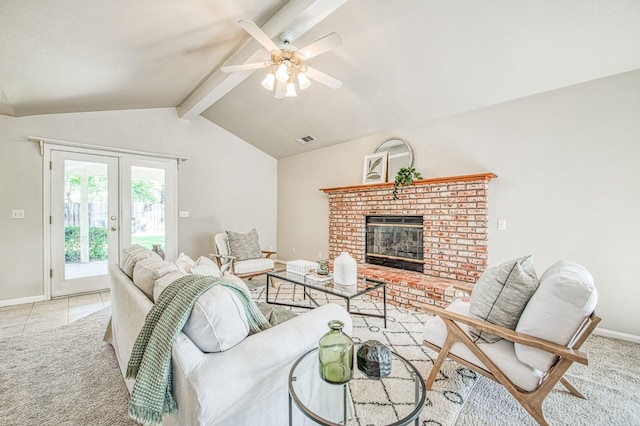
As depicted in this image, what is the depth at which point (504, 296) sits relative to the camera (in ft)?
5.19

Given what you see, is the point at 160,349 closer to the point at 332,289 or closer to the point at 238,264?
the point at 332,289

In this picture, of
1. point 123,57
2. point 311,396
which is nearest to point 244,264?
point 123,57

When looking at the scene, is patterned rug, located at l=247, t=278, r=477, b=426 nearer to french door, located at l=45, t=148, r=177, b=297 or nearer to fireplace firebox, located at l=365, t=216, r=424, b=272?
fireplace firebox, located at l=365, t=216, r=424, b=272

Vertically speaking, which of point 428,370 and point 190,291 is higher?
point 190,291

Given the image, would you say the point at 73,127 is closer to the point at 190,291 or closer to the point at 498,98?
the point at 190,291

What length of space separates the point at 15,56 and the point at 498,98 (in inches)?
177

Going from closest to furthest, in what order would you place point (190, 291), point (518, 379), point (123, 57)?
point (190, 291)
point (518, 379)
point (123, 57)

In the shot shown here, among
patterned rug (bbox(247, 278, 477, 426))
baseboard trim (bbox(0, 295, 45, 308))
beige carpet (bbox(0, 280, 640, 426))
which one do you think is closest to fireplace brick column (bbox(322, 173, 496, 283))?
patterned rug (bbox(247, 278, 477, 426))

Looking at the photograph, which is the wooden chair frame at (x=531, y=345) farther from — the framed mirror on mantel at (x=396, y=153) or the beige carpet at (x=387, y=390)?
the framed mirror on mantel at (x=396, y=153)

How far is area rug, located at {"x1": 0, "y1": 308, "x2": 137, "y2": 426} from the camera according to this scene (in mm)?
1557

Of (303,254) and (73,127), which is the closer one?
→ (73,127)

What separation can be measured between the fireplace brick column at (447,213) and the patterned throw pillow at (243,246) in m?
1.79

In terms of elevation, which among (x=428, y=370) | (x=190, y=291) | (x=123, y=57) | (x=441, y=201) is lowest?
(x=428, y=370)

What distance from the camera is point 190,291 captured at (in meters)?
1.15
